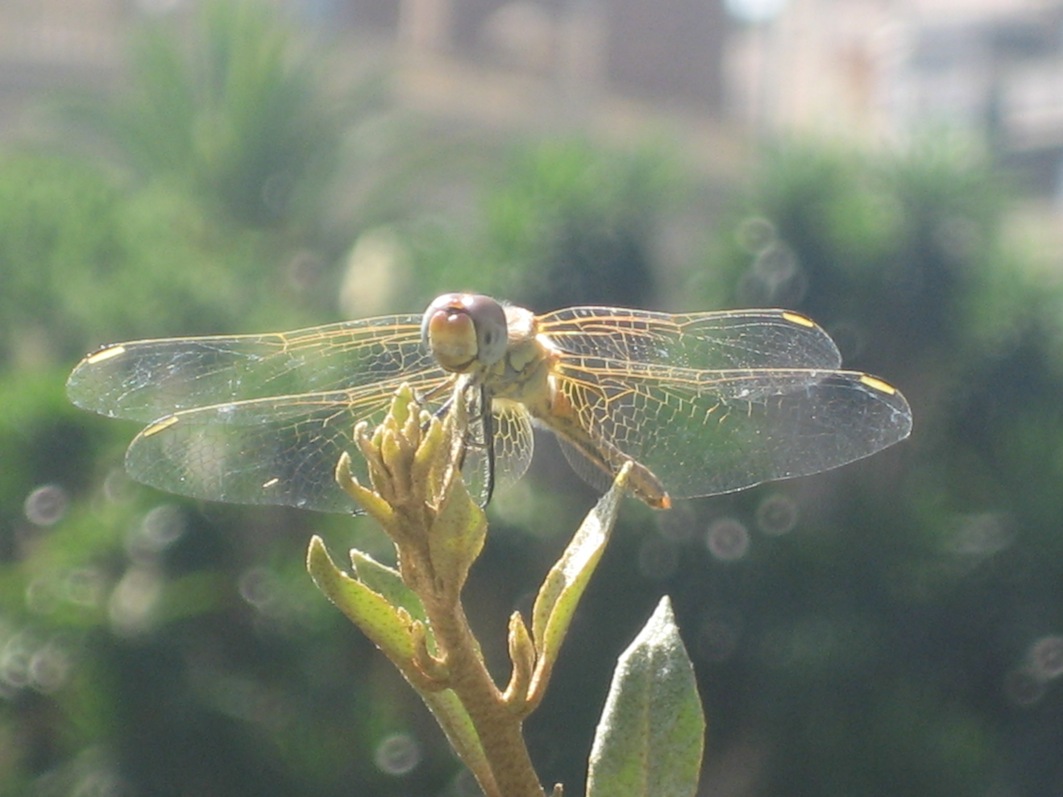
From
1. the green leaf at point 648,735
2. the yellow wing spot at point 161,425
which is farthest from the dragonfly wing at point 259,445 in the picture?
the green leaf at point 648,735

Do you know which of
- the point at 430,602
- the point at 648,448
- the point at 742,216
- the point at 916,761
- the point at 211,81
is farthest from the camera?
the point at 211,81

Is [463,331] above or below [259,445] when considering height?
→ above

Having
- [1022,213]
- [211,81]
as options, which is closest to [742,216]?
[1022,213]

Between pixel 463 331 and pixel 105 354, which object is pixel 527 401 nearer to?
pixel 463 331

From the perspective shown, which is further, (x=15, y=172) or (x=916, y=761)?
(x=15, y=172)

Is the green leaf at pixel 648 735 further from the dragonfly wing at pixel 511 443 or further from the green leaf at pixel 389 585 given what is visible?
the dragonfly wing at pixel 511 443

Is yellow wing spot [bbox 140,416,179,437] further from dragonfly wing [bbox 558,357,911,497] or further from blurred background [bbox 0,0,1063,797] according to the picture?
blurred background [bbox 0,0,1063,797]

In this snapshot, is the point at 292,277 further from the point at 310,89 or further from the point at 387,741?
the point at 387,741

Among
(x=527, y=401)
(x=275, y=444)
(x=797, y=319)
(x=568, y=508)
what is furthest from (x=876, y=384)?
(x=568, y=508)
